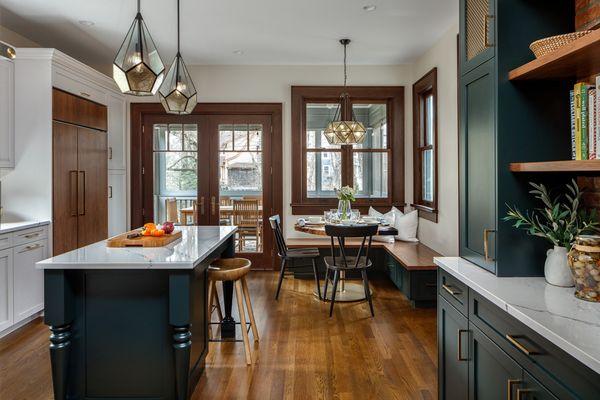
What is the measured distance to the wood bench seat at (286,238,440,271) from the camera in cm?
421

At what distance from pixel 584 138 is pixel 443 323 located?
3.65 ft

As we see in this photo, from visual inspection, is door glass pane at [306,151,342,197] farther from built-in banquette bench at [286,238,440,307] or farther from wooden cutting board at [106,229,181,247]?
wooden cutting board at [106,229,181,247]

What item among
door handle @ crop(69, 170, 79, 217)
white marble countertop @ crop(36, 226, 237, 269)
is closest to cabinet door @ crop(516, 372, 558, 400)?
white marble countertop @ crop(36, 226, 237, 269)

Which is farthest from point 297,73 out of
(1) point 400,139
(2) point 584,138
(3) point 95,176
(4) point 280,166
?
(2) point 584,138

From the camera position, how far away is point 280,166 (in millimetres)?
5988

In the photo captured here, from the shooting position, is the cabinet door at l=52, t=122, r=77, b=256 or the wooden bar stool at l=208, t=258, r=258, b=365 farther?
the cabinet door at l=52, t=122, r=77, b=256

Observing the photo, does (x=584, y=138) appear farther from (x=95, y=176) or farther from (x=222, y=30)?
(x=95, y=176)

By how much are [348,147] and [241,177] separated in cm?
158

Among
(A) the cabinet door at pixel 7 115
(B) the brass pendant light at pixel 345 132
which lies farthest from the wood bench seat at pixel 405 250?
(A) the cabinet door at pixel 7 115

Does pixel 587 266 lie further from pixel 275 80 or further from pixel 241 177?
pixel 275 80

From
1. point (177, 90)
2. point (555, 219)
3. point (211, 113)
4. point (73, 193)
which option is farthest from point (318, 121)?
point (555, 219)

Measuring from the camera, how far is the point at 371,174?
20.1 feet

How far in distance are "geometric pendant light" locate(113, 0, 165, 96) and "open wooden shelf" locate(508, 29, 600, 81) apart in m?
1.97

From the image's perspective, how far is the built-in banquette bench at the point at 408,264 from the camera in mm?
4207
